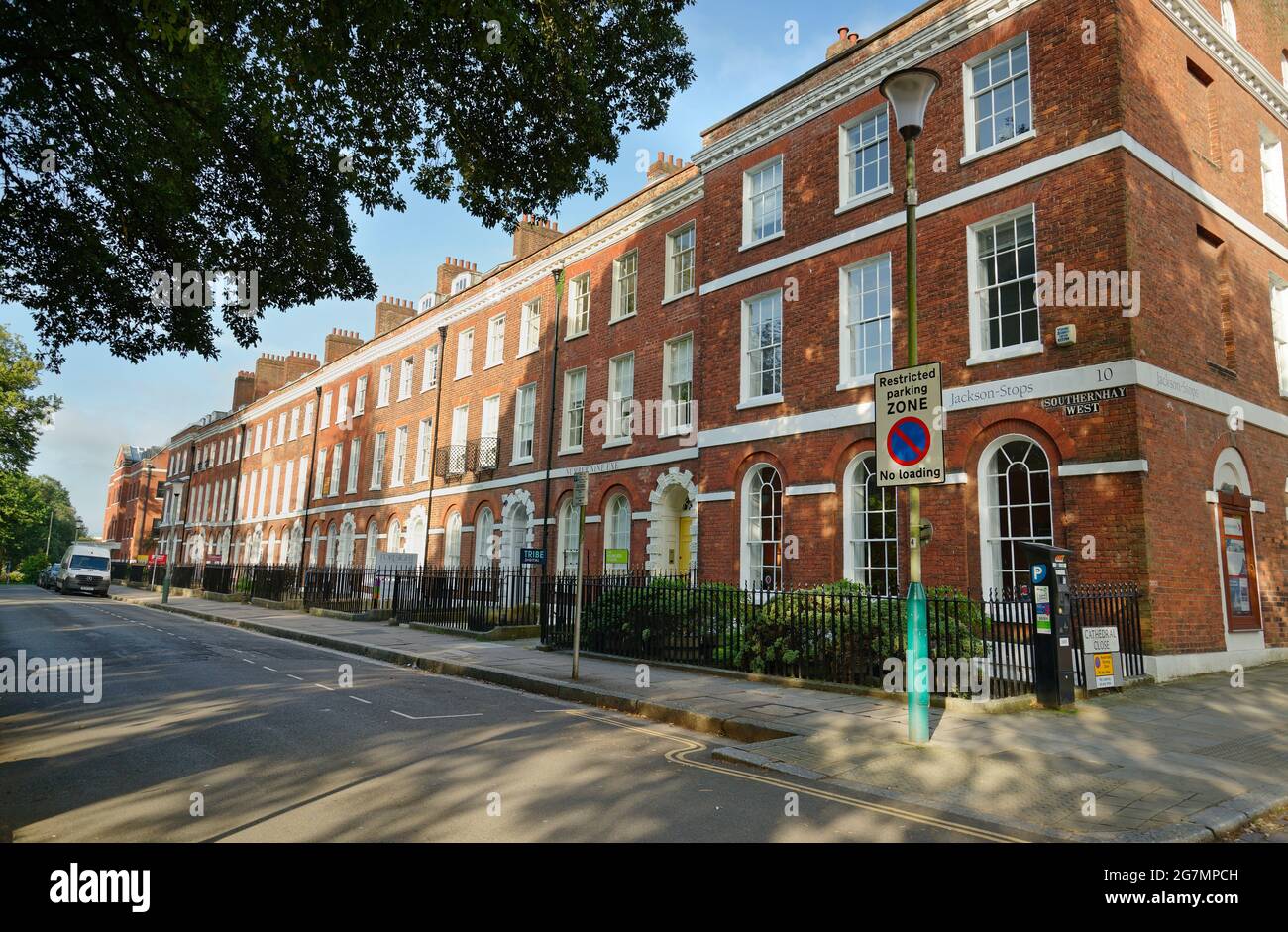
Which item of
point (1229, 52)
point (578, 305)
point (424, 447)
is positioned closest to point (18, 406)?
point (424, 447)

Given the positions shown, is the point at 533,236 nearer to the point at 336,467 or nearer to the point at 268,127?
the point at 336,467

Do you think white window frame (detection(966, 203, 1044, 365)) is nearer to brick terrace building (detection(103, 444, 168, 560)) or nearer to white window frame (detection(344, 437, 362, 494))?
white window frame (detection(344, 437, 362, 494))

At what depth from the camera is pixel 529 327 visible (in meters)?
27.3

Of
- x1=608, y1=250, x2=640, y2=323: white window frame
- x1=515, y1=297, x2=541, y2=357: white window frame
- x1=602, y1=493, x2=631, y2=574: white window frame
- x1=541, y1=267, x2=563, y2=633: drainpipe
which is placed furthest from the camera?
x1=515, y1=297, x2=541, y2=357: white window frame

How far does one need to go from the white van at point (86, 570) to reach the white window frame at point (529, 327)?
27.5 meters

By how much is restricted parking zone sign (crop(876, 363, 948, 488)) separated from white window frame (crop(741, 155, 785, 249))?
10.5 metres

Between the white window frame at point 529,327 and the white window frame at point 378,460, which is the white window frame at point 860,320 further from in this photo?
the white window frame at point 378,460

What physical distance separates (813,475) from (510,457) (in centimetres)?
1386

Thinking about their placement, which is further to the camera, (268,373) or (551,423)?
(268,373)

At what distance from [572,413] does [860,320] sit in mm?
11331

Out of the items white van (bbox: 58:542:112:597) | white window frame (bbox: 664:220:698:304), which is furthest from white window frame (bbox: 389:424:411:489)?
white van (bbox: 58:542:112:597)

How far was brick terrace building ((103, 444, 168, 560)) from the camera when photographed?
75.3 m
